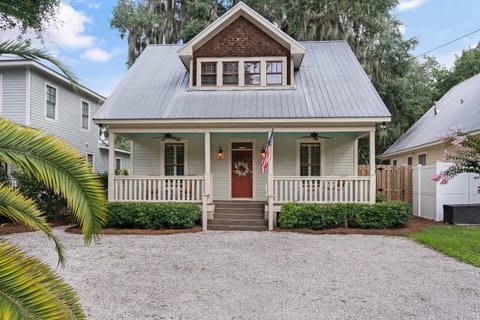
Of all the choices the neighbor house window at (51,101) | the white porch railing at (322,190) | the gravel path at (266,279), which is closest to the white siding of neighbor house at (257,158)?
the white porch railing at (322,190)

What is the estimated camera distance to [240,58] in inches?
441

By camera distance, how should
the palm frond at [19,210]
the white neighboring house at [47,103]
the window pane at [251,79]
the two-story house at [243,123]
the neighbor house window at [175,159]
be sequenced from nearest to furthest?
the palm frond at [19,210], the two-story house at [243,123], the window pane at [251,79], the neighbor house window at [175,159], the white neighboring house at [47,103]

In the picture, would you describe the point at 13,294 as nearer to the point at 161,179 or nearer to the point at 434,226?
the point at 161,179

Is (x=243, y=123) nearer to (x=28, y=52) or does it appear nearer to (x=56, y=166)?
(x=28, y=52)

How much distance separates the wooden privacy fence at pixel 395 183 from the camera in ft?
39.4

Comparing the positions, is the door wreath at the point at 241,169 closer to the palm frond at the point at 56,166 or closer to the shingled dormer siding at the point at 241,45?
the shingled dormer siding at the point at 241,45

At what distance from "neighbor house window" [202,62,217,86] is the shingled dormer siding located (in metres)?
0.29

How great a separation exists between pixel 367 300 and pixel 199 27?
1701 centimetres

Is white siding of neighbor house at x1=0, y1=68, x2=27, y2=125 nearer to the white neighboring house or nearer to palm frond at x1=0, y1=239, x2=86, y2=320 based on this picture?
the white neighboring house

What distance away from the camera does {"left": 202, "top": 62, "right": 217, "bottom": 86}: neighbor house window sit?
11367mm

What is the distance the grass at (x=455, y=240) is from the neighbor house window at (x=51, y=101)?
48.1 ft

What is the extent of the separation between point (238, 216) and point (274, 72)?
210 inches

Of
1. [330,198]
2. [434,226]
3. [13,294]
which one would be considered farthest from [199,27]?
[13,294]

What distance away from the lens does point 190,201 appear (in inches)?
381
